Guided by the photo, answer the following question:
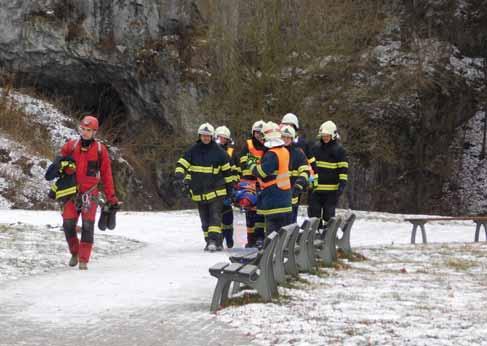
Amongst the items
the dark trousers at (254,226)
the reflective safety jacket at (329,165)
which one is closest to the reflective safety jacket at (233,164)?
the dark trousers at (254,226)

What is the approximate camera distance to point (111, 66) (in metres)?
34.3

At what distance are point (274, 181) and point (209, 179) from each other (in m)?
2.29

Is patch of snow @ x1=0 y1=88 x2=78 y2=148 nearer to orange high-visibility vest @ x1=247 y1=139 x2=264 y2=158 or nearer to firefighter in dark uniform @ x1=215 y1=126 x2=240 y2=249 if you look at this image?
firefighter in dark uniform @ x1=215 y1=126 x2=240 y2=249

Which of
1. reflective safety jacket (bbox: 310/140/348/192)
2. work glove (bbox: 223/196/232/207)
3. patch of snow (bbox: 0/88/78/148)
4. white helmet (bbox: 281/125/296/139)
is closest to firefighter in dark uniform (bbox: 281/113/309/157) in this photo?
reflective safety jacket (bbox: 310/140/348/192)

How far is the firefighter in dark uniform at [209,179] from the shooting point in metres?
14.6

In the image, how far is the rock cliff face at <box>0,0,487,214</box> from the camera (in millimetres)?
32250

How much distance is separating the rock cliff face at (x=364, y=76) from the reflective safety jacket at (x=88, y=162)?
62.7 ft

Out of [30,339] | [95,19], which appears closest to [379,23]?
[95,19]

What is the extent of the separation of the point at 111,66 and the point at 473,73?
13.1 m

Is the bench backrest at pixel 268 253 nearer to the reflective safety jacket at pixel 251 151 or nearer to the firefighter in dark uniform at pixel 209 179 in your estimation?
the reflective safety jacket at pixel 251 151

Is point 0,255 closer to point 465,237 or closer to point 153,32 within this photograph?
point 465,237

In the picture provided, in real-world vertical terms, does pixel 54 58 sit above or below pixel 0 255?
above

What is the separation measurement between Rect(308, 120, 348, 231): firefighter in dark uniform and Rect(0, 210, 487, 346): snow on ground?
124 cm

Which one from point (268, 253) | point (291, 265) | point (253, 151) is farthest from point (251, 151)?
point (268, 253)
